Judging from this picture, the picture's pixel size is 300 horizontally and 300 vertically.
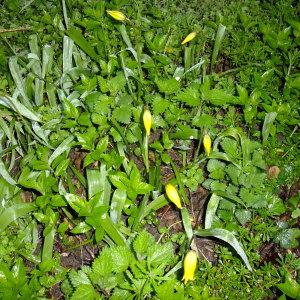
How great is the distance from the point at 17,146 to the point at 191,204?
1091mm

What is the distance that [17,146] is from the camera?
217cm

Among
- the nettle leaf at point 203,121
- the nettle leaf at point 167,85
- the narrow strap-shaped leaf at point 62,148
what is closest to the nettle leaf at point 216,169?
the nettle leaf at point 203,121

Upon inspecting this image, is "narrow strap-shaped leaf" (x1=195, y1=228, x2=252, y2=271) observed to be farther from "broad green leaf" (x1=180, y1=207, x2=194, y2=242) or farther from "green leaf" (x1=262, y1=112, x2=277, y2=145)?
"green leaf" (x1=262, y1=112, x2=277, y2=145)

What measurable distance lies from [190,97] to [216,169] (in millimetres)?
397

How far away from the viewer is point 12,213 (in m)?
1.92

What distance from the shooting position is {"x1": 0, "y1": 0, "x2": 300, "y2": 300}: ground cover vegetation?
1640 millimetres

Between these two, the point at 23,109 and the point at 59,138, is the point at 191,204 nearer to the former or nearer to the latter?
the point at 59,138

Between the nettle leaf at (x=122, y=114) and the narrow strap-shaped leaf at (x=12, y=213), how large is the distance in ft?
2.13

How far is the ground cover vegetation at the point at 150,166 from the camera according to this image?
1.64 metres

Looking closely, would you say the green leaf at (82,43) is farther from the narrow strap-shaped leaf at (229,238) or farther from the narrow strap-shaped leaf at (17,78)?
the narrow strap-shaped leaf at (229,238)

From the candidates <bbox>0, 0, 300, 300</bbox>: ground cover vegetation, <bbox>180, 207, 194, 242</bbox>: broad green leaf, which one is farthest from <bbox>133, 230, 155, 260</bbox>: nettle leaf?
<bbox>180, 207, 194, 242</bbox>: broad green leaf

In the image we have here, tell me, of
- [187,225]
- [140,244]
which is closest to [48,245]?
[140,244]

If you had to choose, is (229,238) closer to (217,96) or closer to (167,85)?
(217,96)

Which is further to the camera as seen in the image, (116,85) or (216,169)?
(116,85)
